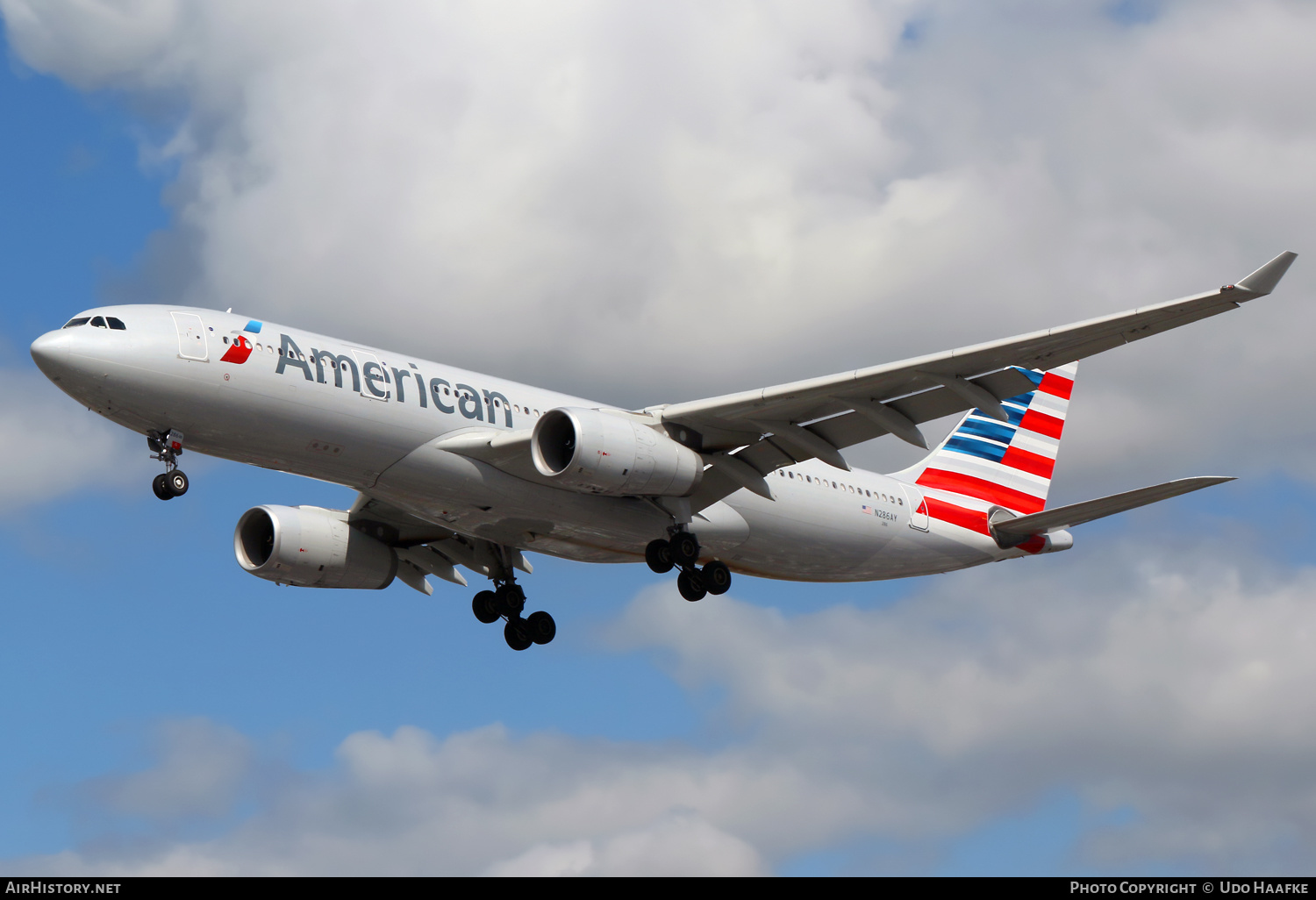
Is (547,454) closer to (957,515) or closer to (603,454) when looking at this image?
(603,454)

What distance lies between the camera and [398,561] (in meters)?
35.4

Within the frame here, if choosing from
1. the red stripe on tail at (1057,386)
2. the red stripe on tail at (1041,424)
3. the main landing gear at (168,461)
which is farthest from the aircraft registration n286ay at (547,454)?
the red stripe on tail at (1057,386)

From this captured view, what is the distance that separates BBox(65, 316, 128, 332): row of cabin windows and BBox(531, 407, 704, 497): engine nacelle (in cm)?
760

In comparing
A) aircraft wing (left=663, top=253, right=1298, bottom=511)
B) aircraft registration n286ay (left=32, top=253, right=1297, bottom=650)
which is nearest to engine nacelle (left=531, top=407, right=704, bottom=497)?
aircraft registration n286ay (left=32, top=253, right=1297, bottom=650)

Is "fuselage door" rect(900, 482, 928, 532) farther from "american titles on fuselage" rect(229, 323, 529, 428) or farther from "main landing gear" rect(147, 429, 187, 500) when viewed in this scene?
"main landing gear" rect(147, 429, 187, 500)

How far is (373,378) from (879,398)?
31.5ft

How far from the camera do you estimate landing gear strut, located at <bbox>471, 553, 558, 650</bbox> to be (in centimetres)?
3541

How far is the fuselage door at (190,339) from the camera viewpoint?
26344mm

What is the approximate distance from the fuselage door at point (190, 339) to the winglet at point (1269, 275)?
17332 mm

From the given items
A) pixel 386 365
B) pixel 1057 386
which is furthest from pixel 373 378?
pixel 1057 386

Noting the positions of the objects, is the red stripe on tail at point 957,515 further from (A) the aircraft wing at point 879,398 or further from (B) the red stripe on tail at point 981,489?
(A) the aircraft wing at point 879,398
